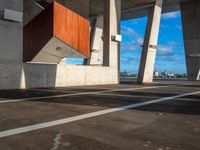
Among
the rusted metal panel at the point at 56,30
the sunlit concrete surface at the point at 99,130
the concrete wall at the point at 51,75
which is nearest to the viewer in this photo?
the sunlit concrete surface at the point at 99,130

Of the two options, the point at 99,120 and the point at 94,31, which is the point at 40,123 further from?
the point at 94,31

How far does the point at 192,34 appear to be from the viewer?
128 feet

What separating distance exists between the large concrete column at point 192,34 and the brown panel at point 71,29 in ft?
69.3

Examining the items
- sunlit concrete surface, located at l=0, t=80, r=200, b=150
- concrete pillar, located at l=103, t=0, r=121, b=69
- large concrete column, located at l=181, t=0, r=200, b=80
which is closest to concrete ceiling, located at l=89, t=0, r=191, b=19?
large concrete column, located at l=181, t=0, r=200, b=80

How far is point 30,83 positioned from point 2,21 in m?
4.49

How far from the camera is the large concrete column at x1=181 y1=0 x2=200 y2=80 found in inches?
1511

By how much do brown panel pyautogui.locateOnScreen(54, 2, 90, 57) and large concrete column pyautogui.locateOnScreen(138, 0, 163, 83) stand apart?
978 centimetres

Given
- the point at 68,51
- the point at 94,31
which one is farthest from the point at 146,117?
the point at 94,31

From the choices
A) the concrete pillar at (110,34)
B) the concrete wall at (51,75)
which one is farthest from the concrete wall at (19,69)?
the concrete pillar at (110,34)

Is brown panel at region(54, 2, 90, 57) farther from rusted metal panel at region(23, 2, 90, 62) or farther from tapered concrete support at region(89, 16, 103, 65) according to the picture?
tapered concrete support at region(89, 16, 103, 65)

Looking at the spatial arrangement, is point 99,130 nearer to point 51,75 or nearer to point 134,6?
point 51,75

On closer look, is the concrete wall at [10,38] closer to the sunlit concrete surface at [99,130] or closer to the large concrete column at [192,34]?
the sunlit concrete surface at [99,130]

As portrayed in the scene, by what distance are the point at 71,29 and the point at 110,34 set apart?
17.6ft

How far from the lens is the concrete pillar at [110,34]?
25.9 meters
